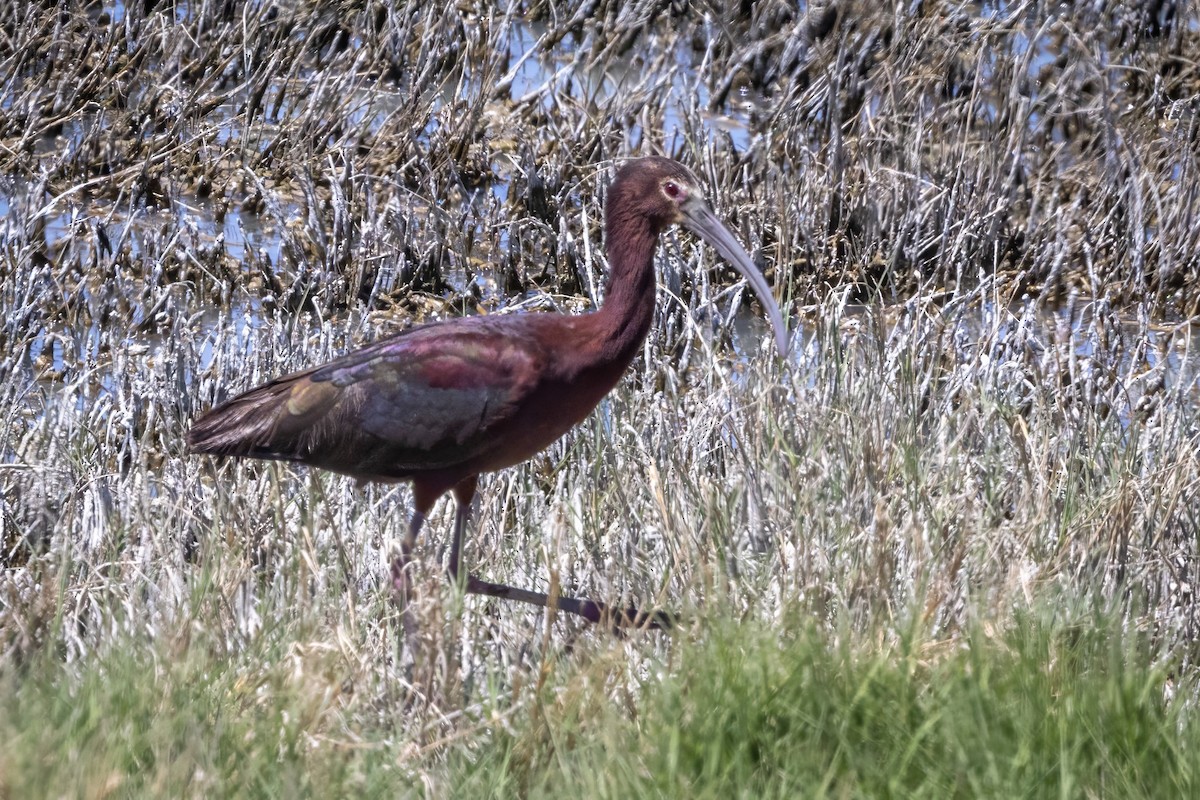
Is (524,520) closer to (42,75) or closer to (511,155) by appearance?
(511,155)

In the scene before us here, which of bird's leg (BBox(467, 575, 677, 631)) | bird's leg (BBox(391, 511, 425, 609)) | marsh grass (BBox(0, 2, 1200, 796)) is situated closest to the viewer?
marsh grass (BBox(0, 2, 1200, 796))

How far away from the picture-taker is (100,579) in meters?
3.85

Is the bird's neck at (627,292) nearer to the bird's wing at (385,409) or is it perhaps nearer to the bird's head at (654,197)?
the bird's head at (654,197)

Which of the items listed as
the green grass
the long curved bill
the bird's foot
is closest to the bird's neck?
the long curved bill

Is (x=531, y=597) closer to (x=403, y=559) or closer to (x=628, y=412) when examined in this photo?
(x=403, y=559)

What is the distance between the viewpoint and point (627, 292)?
12.8 ft

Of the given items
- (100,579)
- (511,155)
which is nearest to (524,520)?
(100,579)

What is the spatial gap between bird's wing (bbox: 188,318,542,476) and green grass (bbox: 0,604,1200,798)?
96 centimetres

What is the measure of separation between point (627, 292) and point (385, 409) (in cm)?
66

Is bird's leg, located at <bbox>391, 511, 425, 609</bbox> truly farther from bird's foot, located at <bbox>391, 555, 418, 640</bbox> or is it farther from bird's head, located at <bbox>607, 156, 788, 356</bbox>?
bird's head, located at <bbox>607, 156, 788, 356</bbox>

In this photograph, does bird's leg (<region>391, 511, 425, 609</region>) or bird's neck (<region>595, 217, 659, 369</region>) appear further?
bird's neck (<region>595, 217, 659, 369</region>)

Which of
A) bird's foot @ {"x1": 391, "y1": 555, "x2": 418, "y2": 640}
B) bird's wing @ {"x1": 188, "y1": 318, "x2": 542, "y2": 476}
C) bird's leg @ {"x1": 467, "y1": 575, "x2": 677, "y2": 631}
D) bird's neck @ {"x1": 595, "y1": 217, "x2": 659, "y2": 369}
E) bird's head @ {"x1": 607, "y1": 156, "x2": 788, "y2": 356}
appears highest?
bird's head @ {"x1": 607, "y1": 156, "x2": 788, "y2": 356}

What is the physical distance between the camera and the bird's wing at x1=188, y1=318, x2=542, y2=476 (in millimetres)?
3883

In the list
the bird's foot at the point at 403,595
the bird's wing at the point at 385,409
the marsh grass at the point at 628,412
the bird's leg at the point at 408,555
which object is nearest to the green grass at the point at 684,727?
the marsh grass at the point at 628,412
